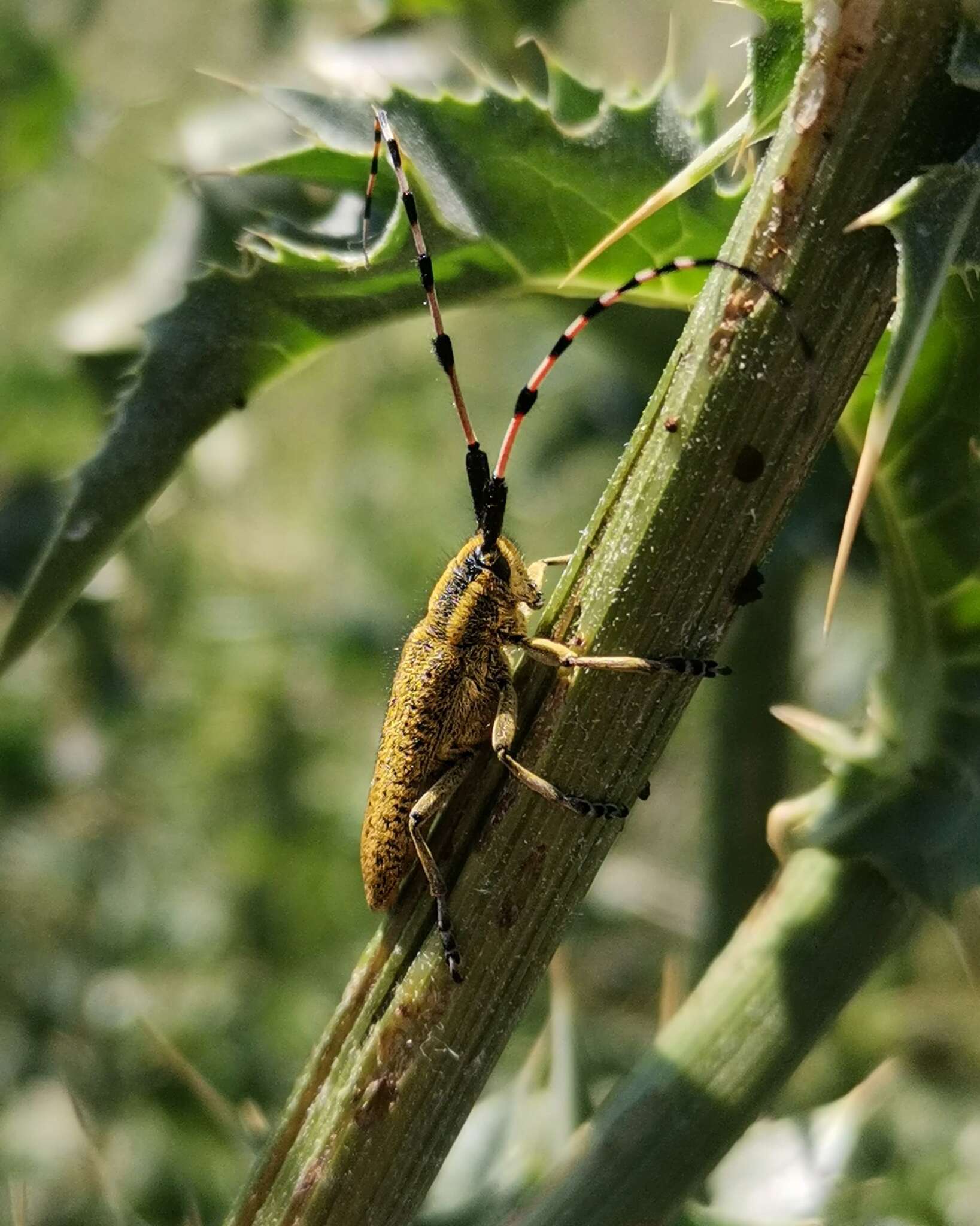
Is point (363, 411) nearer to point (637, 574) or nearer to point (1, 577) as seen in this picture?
point (1, 577)

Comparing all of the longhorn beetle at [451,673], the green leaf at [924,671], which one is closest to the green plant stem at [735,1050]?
the green leaf at [924,671]

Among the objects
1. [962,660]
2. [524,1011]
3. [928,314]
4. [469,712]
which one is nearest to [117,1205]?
[524,1011]

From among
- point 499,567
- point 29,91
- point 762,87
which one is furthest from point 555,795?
point 29,91

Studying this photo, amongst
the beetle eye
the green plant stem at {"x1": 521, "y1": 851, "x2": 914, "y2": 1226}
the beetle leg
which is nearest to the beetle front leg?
the green plant stem at {"x1": 521, "y1": 851, "x2": 914, "y2": 1226}

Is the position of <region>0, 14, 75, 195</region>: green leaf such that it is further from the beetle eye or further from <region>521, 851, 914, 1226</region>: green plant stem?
<region>521, 851, 914, 1226</region>: green plant stem

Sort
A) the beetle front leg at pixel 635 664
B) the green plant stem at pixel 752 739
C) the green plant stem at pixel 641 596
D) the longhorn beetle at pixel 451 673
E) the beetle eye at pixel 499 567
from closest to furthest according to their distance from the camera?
the green plant stem at pixel 641 596 < the beetle front leg at pixel 635 664 < the longhorn beetle at pixel 451 673 < the beetle eye at pixel 499 567 < the green plant stem at pixel 752 739

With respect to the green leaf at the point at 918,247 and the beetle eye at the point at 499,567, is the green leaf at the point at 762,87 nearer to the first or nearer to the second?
the green leaf at the point at 918,247
